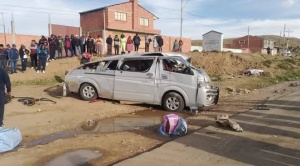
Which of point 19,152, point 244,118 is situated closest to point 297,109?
point 244,118

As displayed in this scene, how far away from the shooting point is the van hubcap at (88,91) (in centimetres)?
1255

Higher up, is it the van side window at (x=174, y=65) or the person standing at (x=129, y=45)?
the person standing at (x=129, y=45)

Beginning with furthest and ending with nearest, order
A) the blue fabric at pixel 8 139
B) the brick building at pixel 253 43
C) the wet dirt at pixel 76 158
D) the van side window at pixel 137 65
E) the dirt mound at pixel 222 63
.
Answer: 1. the brick building at pixel 253 43
2. the dirt mound at pixel 222 63
3. the van side window at pixel 137 65
4. the blue fabric at pixel 8 139
5. the wet dirt at pixel 76 158

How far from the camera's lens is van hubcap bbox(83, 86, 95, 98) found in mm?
12555

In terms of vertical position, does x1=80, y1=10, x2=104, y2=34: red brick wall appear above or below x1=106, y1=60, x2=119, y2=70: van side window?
above

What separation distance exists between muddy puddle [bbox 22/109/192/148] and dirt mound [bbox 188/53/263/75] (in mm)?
15092

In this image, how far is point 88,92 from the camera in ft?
41.3

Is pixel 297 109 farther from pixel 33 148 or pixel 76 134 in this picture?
pixel 33 148

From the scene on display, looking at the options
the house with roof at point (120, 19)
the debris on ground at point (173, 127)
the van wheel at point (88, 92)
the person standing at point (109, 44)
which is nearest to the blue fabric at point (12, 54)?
the van wheel at point (88, 92)

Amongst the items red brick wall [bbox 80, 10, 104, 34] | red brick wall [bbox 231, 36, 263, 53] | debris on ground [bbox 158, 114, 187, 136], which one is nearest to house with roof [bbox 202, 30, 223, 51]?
red brick wall [bbox 80, 10, 104, 34]

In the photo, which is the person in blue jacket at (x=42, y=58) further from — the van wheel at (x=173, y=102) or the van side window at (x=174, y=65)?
the van wheel at (x=173, y=102)

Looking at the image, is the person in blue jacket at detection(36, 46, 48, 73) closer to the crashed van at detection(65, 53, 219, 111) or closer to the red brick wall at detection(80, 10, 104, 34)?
the crashed van at detection(65, 53, 219, 111)

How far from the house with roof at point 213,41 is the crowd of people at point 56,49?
15.1 meters

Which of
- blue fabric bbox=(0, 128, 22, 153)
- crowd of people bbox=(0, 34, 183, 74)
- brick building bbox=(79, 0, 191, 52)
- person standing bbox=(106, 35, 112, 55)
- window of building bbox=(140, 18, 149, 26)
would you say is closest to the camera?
blue fabric bbox=(0, 128, 22, 153)
